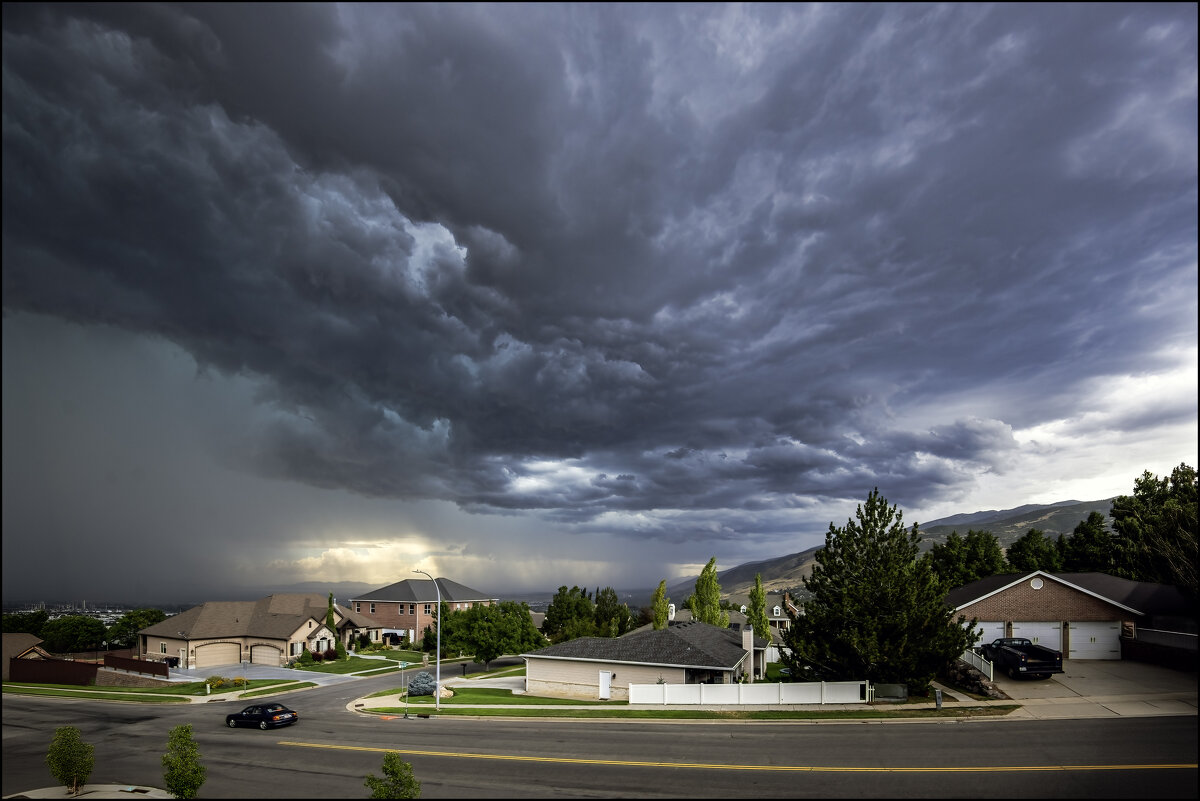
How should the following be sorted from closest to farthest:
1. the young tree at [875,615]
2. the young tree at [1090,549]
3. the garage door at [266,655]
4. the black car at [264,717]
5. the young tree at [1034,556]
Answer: the young tree at [875,615], the black car at [264,717], the young tree at [1090,549], the young tree at [1034,556], the garage door at [266,655]

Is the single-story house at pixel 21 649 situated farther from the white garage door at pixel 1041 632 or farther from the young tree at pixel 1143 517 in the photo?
the young tree at pixel 1143 517

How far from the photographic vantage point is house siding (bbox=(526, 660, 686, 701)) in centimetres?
4456

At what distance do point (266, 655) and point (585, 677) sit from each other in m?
47.4

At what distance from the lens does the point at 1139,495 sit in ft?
205

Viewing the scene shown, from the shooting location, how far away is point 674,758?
1069 inches

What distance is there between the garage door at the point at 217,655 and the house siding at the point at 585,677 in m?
45.0

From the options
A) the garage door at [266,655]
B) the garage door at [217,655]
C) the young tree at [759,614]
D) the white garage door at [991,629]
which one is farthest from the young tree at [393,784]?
the garage door at [217,655]

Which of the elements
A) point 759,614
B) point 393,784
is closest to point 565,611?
point 759,614

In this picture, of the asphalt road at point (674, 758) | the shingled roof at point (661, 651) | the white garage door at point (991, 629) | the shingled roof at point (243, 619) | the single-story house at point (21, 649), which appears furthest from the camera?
the shingled roof at point (243, 619)

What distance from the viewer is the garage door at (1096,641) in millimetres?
43938

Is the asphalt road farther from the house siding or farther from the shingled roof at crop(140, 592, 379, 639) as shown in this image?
the shingled roof at crop(140, 592, 379, 639)

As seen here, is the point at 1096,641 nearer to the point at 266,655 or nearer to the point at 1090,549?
the point at 1090,549

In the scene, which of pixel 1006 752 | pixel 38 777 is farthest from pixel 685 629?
pixel 38 777

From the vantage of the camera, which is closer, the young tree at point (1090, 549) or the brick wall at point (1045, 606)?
the brick wall at point (1045, 606)
